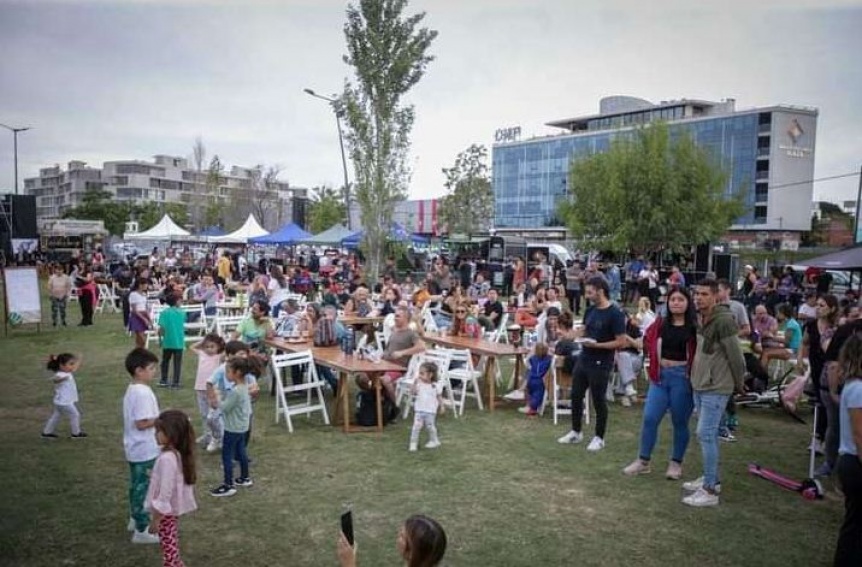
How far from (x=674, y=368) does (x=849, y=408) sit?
2.09 metres

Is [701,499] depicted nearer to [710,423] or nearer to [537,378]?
[710,423]

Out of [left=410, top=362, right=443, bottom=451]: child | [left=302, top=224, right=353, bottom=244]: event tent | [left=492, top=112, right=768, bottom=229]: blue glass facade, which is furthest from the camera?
[left=492, top=112, right=768, bottom=229]: blue glass facade

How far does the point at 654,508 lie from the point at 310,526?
2.70 metres

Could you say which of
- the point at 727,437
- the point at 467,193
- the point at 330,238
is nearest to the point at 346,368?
the point at 727,437

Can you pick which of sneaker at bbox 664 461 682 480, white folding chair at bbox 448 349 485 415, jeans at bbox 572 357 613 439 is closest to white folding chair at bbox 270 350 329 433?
white folding chair at bbox 448 349 485 415

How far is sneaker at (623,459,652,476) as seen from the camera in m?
5.95

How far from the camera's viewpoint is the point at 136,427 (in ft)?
14.9

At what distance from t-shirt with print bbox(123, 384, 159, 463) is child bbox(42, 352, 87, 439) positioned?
2.32m

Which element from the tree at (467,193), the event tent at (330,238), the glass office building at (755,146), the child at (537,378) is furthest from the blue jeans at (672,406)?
the glass office building at (755,146)

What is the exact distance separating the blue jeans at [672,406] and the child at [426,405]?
2.09 metres

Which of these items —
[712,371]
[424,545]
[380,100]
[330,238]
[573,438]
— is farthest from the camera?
[330,238]

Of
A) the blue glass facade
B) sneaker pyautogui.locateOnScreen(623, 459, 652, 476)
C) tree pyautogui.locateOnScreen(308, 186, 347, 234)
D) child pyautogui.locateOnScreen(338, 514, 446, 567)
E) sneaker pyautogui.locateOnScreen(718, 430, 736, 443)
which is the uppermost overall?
the blue glass facade

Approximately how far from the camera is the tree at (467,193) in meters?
47.1

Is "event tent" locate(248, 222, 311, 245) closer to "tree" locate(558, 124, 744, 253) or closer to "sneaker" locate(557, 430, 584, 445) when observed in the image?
"tree" locate(558, 124, 744, 253)
